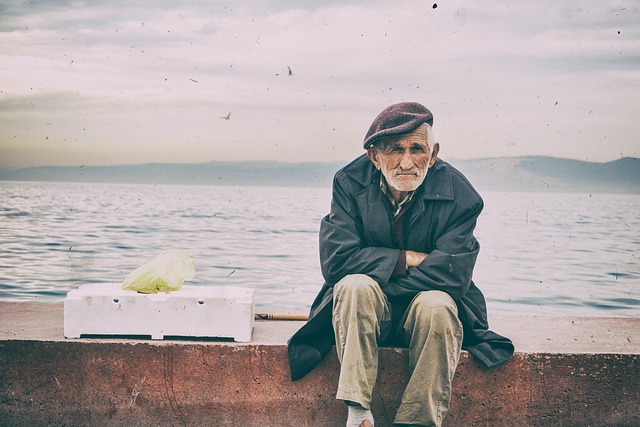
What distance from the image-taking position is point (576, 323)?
4.63 m

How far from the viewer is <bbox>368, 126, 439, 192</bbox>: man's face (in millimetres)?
3633

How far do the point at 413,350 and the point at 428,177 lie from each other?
0.84 m

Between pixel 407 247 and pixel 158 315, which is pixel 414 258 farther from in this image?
pixel 158 315

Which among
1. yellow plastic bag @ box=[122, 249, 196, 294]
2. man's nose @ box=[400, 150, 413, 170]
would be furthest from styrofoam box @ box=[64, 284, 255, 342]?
man's nose @ box=[400, 150, 413, 170]

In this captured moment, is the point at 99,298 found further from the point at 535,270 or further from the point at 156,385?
the point at 535,270

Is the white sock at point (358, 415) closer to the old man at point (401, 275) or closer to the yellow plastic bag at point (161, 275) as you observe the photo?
the old man at point (401, 275)

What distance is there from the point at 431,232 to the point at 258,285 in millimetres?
6797

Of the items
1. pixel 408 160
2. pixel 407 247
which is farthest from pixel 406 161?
pixel 407 247

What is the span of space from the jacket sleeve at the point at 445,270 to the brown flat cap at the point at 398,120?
20.1 inches

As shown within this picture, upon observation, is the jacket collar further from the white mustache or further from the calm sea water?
the calm sea water

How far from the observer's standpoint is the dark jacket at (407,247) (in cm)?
352

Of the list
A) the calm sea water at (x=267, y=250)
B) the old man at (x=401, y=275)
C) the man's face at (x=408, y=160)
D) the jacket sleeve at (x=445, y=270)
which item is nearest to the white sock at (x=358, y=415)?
the old man at (x=401, y=275)

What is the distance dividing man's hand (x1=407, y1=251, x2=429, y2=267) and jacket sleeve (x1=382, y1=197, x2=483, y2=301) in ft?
0.10

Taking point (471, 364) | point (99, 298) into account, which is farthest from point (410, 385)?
point (99, 298)
